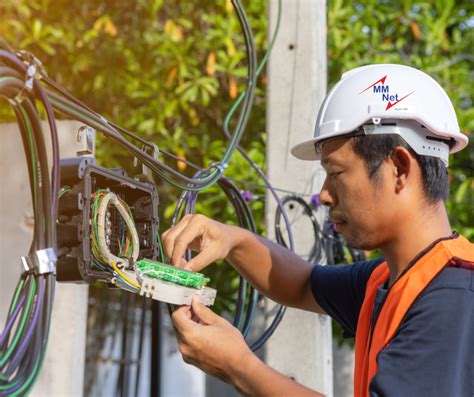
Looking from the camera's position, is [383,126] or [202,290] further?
[383,126]

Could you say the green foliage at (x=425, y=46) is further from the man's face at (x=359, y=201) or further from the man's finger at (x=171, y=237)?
the man's finger at (x=171, y=237)

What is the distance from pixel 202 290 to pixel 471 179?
3710 mm

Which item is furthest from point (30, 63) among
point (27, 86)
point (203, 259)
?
point (203, 259)

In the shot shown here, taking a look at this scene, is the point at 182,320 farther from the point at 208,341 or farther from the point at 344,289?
the point at 344,289

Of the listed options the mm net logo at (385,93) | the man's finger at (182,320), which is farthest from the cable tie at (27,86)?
the mm net logo at (385,93)

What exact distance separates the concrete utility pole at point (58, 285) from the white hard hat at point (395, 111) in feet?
4.76

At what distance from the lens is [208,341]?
1.94 meters

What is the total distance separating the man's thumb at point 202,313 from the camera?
6.46 feet

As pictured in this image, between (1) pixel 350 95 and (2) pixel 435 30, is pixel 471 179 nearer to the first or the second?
(2) pixel 435 30

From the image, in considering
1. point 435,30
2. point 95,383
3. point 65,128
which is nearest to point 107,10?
point 435,30

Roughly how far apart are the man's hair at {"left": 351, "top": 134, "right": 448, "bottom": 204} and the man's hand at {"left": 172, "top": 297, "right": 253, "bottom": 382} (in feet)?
1.91

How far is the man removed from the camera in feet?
6.19

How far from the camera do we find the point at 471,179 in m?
5.32

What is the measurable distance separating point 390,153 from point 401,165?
0.04 metres
